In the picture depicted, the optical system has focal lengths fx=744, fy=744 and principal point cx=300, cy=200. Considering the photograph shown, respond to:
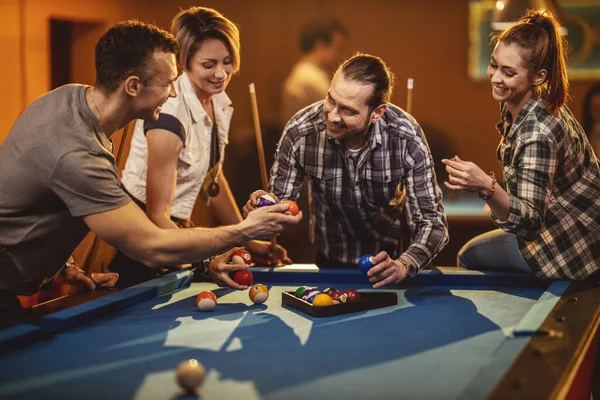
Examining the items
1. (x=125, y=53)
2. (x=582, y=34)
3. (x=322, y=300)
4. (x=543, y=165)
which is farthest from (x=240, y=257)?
(x=582, y=34)

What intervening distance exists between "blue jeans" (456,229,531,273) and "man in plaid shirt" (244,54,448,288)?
6.5 inches

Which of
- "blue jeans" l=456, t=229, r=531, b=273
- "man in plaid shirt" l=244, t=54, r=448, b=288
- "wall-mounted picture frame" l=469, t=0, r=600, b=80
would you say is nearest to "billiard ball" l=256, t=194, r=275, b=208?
"man in plaid shirt" l=244, t=54, r=448, b=288

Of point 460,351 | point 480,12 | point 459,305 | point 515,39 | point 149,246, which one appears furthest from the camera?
point 480,12

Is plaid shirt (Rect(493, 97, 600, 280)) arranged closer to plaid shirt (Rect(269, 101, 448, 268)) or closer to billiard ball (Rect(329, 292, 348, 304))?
plaid shirt (Rect(269, 101, 448, 268))

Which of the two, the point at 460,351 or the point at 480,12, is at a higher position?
the point at 480,12

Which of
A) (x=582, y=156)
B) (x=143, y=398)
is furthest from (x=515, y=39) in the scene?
(x=143, y=398)

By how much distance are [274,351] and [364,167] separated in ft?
4.68

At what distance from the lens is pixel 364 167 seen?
3152 mm

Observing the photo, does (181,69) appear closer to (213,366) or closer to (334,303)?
(334,303)

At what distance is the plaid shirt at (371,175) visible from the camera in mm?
3025

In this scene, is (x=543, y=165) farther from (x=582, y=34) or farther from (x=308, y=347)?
(x=582, y=34)

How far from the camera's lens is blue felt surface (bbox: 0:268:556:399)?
1578 millimetres

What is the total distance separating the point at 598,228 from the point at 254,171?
370cm

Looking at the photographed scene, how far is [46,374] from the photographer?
1664mm
